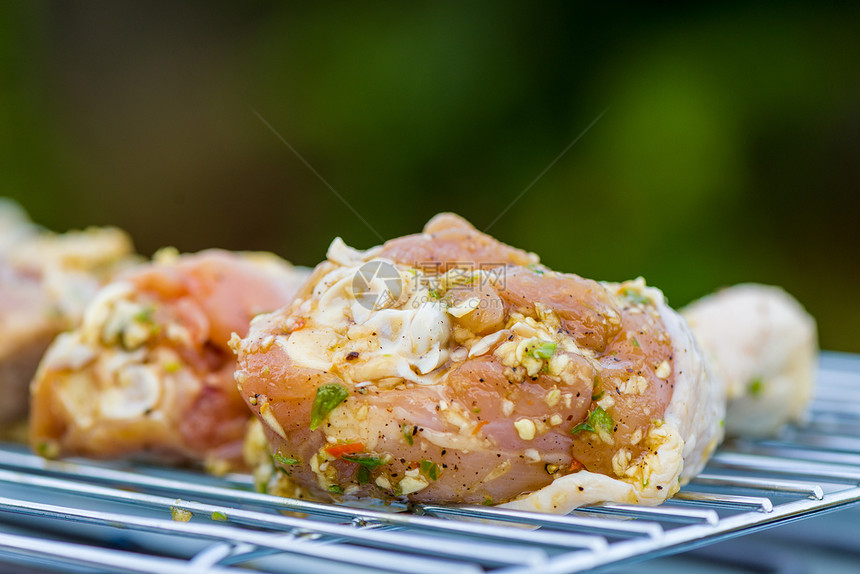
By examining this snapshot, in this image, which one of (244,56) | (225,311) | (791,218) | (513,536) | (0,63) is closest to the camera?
(513,536)

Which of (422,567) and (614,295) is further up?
(614,295)

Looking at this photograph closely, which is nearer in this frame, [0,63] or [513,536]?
[513,536]

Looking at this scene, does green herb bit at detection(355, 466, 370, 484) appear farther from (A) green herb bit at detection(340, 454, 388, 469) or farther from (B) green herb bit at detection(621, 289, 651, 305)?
(B) green herb bit at detection(621, 289, 651, 305)

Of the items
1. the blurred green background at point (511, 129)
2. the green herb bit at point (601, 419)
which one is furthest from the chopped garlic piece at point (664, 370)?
the blurred green background at point (511, 129)

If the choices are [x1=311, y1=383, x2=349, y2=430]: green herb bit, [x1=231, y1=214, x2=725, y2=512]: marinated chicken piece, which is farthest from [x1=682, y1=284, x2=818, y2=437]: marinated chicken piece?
[x1=311, y1=383, x2=349, y2=430]: green herb bit

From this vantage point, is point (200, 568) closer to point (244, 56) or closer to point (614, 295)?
point (614, 295)

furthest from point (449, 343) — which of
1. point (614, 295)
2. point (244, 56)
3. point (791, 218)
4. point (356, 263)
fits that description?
point (244, 56)
